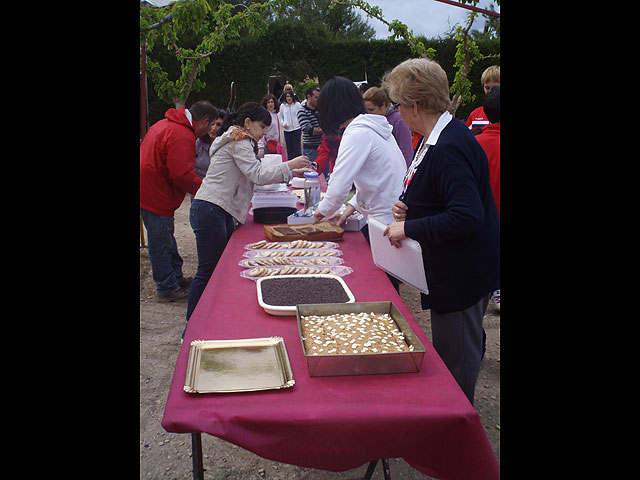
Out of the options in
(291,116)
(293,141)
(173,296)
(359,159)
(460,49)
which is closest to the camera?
(359,159)

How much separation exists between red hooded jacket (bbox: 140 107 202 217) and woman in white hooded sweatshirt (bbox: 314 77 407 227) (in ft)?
4.29

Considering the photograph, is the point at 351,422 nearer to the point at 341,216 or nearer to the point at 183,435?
the point at 183,435

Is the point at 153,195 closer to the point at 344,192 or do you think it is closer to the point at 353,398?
the point at 344,192

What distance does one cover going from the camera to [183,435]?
2473mm

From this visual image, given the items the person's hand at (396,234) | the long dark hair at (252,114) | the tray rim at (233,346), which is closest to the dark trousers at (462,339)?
the person's hand at (396,234)

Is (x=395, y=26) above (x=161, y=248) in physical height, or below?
above

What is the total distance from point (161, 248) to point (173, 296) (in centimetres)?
47

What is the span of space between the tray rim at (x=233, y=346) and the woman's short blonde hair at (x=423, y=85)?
949 millimetres

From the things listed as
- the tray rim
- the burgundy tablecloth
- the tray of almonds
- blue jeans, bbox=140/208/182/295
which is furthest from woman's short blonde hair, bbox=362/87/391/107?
the burgundy tablecloth

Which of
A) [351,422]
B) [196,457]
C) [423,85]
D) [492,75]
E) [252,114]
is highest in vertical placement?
[492,75]

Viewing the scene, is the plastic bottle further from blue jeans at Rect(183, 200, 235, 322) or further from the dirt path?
the dirt path

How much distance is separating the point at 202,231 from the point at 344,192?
106 centimetres

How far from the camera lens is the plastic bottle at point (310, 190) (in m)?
3.44

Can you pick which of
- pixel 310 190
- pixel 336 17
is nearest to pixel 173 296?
pixel 310 190
